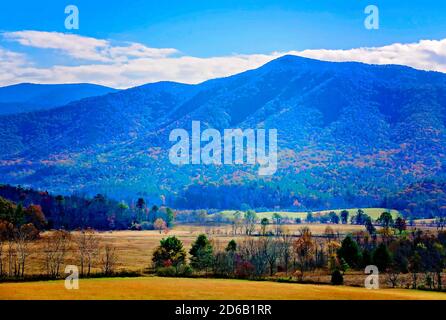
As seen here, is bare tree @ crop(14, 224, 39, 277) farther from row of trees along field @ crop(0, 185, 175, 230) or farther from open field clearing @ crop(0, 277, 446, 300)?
row of trees along field @ crop(0, 185, 175, 230)

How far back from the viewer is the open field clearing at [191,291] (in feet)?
162

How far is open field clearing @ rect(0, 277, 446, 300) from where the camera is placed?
162 ft

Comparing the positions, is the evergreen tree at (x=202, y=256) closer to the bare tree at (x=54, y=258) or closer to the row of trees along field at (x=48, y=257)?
the row of trees along field at (x=48, y=257)

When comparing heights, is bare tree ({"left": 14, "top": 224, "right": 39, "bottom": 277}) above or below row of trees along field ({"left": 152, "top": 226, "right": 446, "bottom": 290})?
above

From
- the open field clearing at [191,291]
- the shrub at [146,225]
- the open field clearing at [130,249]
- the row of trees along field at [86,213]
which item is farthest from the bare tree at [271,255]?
the shrub at [146,225]

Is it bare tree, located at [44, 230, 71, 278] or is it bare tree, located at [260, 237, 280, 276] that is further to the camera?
bare tree, located at [260, 237, 280, 276]

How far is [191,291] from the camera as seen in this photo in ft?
→ 172

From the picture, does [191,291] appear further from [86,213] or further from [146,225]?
[146,225]

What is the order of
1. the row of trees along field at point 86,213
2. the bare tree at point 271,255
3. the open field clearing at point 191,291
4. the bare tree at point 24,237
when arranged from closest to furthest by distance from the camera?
the open field clearing at point 191,291 → the bare tree at point 271,255 → the bare tree at point 24,237 → the row of trees along field at point 86,213

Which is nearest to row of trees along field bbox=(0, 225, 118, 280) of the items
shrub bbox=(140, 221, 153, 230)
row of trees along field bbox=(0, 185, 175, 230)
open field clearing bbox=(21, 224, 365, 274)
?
open field clearing bbox=(21, 224, 365, 274)

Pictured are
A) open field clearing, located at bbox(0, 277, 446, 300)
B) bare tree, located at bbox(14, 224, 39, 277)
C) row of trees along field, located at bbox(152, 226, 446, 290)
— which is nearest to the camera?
open field clearing, located at bbox(0, 277, 446, 300)
